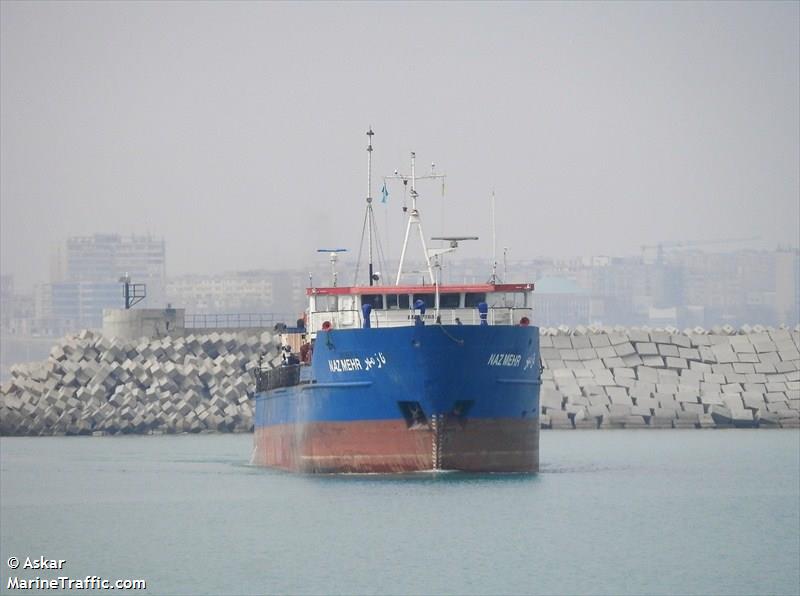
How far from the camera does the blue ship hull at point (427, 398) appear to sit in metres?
47.6

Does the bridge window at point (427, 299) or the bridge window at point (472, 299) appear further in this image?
the bridge window at point (472, 299)

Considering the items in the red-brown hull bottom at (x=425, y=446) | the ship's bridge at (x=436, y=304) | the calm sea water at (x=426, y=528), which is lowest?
the calm sea water at (x=426, y=528)

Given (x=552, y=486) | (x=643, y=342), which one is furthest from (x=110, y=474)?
(x=643, y=342)

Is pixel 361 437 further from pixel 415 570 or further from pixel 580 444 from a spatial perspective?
pixel 580 444

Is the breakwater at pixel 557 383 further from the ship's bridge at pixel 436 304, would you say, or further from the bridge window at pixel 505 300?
the ship's bridge at pixel 436 304

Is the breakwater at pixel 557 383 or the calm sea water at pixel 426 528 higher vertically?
the breakwater at pixel 557 383

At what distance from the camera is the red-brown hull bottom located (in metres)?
48.0

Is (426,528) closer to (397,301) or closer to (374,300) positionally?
(397,301)

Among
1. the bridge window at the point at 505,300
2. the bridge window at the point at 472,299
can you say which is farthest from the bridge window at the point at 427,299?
the bridge window at the point at 505,300

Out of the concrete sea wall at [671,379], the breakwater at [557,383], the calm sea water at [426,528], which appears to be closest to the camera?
the calm sea water at [426,528]

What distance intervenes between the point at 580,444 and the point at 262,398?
12032mm

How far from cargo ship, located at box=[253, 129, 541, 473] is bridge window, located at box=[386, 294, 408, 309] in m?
0.03

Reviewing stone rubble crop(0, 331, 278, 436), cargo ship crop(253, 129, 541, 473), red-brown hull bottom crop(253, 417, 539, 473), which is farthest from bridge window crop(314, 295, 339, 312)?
stone rubble crop(0, 331, 278, 436)

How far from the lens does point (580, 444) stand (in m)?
67.3
